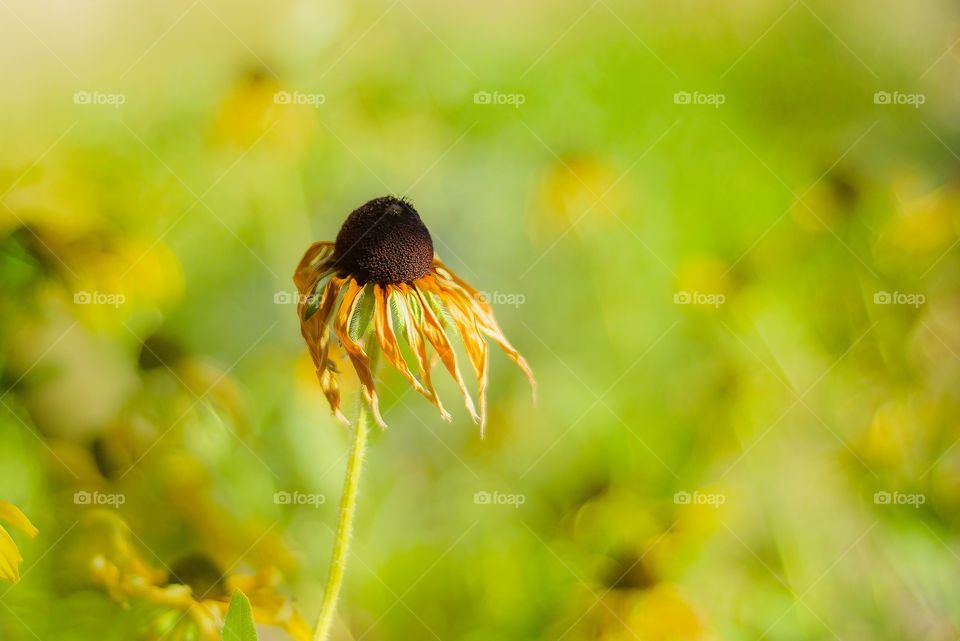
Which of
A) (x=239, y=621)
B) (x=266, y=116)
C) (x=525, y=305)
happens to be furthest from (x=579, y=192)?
(x=239, y=621)

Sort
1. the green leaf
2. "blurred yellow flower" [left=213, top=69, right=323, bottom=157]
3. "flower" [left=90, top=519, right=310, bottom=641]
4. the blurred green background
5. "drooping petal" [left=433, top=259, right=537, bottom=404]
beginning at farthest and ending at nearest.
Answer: "blurred yellow flower" [left=213, top=69, right=323, bottom=157] → the blurred green background → "flower" [left=90, top=519, right=310, bottom=641] → "drooping petal" [left=433, top=259, right=537, bottom=404] → the green leaf

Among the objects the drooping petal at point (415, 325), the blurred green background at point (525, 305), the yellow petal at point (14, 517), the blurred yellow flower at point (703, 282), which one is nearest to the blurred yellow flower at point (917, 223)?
the blurred green background at point (525, 305)

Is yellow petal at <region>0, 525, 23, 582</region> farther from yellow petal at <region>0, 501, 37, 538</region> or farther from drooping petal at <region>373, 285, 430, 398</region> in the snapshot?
drooping petal at <region>373, 285, 430, 398</region>

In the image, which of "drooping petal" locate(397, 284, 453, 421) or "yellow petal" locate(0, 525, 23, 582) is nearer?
"drooping petal" locate(397, 284, 453, 421)

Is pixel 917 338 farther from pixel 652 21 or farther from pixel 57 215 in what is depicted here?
pixel 57 215

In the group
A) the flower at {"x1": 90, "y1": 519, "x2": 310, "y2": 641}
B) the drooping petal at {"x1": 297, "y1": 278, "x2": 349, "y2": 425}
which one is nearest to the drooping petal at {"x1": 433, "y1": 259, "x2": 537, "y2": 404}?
the drooping petal at {"x1": 297, "y1": 278, "x2": 349, "y2": 425}

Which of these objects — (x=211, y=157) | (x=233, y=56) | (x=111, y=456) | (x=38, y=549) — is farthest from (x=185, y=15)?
(x=38, y=549)
